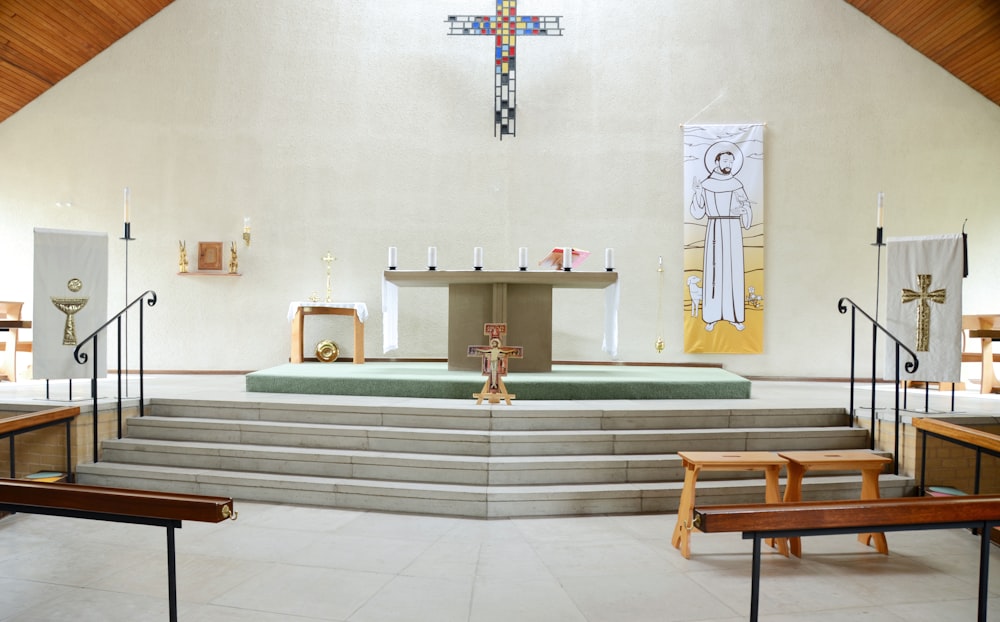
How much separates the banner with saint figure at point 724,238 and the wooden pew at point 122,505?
738cm

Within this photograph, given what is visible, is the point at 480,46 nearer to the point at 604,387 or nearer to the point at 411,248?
the point at 411,248

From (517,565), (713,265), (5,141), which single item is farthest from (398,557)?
(5,141)

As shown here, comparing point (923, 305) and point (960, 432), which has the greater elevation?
point (923, 305)

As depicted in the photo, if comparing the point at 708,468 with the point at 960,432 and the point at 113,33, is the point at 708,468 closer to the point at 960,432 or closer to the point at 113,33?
the point at 960,432

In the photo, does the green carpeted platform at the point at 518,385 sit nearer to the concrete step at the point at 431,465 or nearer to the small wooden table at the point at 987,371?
the concrete step at the point at 431,465

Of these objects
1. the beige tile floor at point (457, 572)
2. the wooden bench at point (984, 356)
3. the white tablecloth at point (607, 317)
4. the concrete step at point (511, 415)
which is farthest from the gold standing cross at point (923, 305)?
the white tablecloth at point (607, 317)

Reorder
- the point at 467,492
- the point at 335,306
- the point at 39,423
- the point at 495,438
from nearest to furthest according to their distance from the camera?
the point at 467,492
the point at 39,423
the point at 495,438
the point at 335,306

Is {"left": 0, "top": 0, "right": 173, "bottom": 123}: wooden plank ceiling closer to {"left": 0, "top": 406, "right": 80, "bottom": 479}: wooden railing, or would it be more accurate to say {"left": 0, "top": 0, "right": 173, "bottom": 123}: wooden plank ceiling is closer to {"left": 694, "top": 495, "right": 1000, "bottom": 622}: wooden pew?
{"left": 0, "top": 406, "right": 80, "bottom": 479}: wooden railing

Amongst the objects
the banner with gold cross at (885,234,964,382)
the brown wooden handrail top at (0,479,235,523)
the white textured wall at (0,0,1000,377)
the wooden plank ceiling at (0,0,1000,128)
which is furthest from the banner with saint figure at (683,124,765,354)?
the brown wooden handrail top at (0,479,235,523)

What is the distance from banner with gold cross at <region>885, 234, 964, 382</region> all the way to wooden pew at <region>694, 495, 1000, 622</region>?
124 inches

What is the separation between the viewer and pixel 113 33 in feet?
28.6

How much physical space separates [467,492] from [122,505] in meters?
2.19

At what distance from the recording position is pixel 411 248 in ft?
29.1

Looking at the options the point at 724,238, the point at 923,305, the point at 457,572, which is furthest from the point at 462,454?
the point at 724,238
